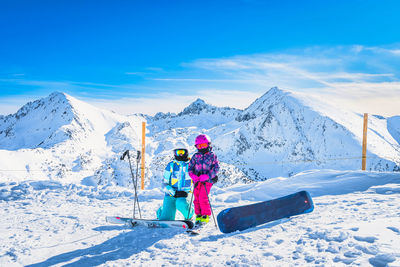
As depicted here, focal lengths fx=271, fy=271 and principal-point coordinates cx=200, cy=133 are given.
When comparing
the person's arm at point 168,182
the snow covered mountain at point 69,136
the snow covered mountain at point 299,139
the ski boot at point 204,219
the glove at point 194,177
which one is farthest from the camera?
the snow covered mountain at point 299,139

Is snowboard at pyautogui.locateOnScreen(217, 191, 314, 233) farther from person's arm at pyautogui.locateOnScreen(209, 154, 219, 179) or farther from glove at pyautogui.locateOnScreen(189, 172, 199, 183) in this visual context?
glove at pyautogui.locateOnScreen(189, 172, 199, 183)

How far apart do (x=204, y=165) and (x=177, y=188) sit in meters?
0.75

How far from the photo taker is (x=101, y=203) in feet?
26.9

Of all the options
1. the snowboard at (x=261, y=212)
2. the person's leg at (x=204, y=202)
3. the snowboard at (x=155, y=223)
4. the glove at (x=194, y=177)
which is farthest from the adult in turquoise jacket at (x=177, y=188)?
the snowboard at (x=261, y=212)

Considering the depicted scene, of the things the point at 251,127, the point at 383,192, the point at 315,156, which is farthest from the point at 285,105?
the point at 383,192

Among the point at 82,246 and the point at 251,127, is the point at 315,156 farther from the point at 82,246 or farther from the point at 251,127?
the point at 82,246

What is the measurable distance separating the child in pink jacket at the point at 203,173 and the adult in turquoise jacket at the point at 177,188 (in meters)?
0.19

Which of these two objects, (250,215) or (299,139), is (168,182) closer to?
(250,215)

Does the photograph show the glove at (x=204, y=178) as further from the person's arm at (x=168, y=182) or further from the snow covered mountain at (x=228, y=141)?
the snow covered mountain at (x=228, y=141)

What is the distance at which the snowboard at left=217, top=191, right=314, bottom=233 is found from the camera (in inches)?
188

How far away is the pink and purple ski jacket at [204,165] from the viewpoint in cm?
557

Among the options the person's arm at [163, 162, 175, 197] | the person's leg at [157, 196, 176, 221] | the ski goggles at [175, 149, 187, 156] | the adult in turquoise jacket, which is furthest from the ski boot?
the ski goggles at [175, 149, 187, 156]

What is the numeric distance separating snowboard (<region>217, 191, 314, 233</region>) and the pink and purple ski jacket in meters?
0.92

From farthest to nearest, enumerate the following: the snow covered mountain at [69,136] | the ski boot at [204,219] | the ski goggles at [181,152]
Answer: the snow covered mountain at [69,136], the ski goggles at [181,152], the ski boot at [204,219]
